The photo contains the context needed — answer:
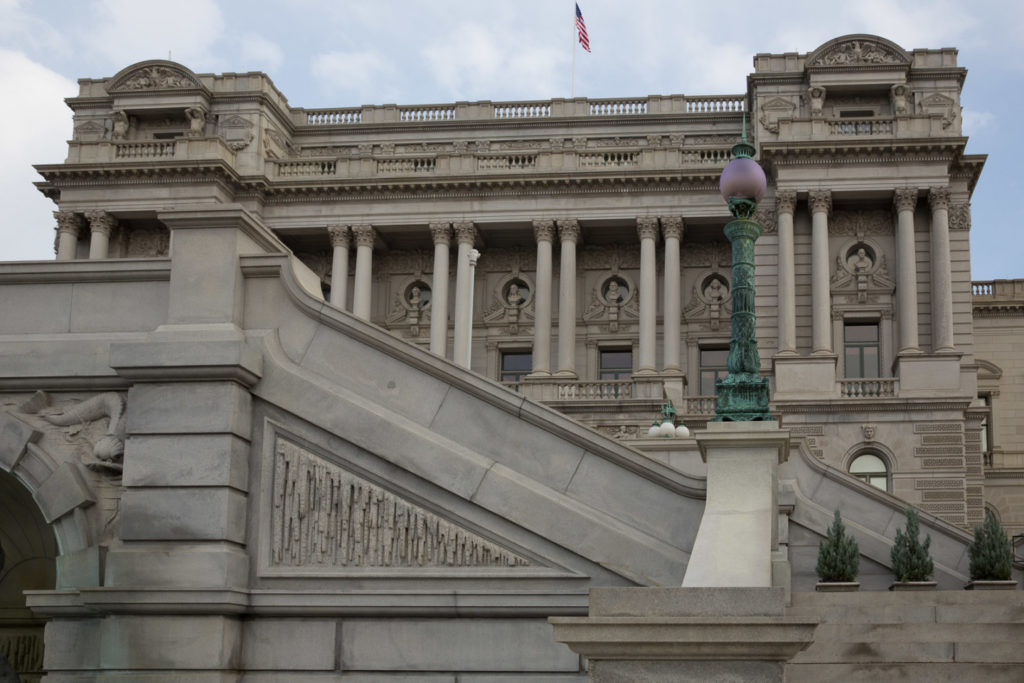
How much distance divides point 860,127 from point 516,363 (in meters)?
17.8

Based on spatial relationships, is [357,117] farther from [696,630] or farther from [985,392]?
[696,630]

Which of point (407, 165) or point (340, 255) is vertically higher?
point (407, 165)

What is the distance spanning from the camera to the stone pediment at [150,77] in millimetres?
63031

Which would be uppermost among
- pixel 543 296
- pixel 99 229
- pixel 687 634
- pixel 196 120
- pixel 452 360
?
pixel 196 120

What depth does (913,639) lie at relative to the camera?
1386 cm

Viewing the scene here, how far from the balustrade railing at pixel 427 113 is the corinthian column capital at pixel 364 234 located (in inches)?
311

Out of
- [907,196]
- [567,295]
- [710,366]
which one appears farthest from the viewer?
[710,366]

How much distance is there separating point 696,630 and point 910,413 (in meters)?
42.1

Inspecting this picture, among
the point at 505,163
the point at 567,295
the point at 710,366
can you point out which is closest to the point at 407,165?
the point at 505,163

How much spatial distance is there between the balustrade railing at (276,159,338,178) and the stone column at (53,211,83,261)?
9096mm

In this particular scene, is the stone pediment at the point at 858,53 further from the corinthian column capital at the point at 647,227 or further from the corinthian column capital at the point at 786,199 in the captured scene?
the corinthian column capital at the point at 647,227

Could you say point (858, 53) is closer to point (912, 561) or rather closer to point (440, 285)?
point (440, 285)

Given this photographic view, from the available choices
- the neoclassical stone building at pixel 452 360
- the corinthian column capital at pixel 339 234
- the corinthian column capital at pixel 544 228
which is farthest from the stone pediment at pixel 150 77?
the corinthian column capital at pixel 544 228

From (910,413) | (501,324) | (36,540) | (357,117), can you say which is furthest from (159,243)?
(36,540)
